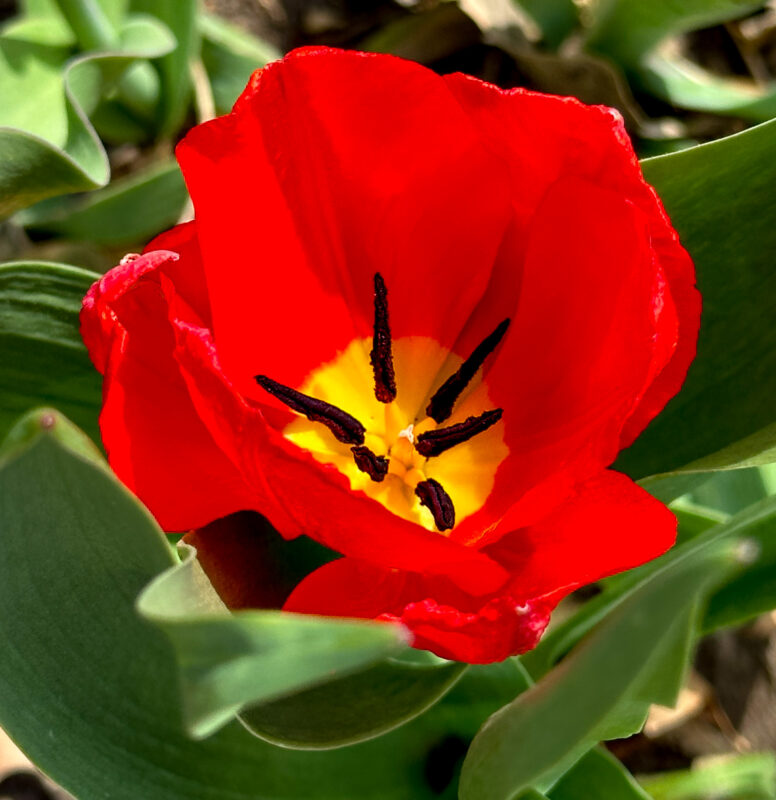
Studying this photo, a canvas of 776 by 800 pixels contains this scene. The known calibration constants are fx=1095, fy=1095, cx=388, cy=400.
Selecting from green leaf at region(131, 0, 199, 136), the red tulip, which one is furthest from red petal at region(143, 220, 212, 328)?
green leaf at region(131, 0, 199, 136)

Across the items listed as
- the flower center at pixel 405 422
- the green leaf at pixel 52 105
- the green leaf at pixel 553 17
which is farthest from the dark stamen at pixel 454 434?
the green leaf at pixel 553 17

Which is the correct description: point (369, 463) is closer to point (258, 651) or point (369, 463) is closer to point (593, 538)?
point (593, 538)

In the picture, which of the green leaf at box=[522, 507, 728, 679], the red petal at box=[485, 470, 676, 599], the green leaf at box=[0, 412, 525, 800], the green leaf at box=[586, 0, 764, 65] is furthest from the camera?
the green leaf at box=[586, 0, 764, 65]

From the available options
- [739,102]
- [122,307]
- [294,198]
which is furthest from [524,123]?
[739,102]

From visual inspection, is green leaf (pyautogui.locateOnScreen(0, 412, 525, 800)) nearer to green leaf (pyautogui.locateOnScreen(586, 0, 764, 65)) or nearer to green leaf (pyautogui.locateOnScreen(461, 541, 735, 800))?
green leaf (pyautogui.locateOnScreen(461, 541, 735, 800))

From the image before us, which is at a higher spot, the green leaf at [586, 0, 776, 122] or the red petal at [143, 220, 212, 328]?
the red petal at [143, 220, 212, 328]

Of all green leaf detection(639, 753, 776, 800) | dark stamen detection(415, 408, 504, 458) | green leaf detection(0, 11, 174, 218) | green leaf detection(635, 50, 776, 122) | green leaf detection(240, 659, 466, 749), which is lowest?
green leaf detection(639, 753, 776, 800)

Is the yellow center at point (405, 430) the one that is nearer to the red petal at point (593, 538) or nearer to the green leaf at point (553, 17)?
the red petal at point (593, 538)
